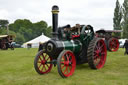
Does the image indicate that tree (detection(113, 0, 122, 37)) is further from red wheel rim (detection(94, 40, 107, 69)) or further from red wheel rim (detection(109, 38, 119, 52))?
red wheel rim (detection(94, 40, 107, 69))

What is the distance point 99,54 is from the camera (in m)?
5.77

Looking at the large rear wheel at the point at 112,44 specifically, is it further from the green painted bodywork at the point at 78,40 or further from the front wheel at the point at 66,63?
the front wheel at the point at 66,63

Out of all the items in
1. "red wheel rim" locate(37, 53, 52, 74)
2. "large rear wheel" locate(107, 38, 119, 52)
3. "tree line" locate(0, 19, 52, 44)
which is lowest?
"red wheel rim" locate(37, 53, 52, 74)

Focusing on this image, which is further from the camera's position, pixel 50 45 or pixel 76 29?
pixel 76 29

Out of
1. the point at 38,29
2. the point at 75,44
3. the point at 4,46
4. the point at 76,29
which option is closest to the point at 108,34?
the point at 76,29

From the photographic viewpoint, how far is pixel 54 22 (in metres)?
4.54

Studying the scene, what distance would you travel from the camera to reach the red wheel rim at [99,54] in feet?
18.6

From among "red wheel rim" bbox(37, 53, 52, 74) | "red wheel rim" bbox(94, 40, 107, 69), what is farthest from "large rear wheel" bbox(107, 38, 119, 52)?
"red wheel rim" bbox(37, 53, 52, 74)

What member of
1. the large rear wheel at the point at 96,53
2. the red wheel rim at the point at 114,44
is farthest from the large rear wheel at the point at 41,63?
the red wheel rim at the point at 114,44

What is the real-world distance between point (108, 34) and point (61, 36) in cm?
922

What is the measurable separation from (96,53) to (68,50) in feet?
5.25

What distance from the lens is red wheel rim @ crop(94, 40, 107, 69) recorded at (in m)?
5.66

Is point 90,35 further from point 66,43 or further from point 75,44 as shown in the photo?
point 66,43

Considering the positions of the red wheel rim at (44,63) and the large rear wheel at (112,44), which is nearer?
the red wheel rim at (44,63)
